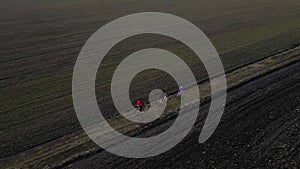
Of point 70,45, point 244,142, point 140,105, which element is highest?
point 140,105

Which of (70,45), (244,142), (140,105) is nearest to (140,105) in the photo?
(140,105)

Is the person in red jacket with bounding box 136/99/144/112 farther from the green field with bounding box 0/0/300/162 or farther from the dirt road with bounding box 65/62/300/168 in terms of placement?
the dirt road with bounding box 65/62/300/168

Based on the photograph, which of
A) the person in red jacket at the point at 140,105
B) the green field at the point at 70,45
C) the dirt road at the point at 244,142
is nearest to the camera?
the dirt road at the point at 244,142

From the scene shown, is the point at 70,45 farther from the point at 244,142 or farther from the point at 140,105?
the point at 244,142

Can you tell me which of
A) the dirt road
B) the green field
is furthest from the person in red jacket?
the dirt road

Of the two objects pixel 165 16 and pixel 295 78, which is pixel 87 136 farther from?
pixel 165 16

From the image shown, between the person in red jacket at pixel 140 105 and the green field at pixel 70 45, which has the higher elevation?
the person in red jacket at pixel 140 105

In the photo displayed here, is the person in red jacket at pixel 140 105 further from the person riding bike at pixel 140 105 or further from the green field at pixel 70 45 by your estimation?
the green field at pixel 70 45

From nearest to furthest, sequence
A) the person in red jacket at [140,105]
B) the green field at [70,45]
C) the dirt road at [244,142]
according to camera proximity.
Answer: the dirt road at [244,142] < the green field at [70,45] < the person in red jacket at [140,105]

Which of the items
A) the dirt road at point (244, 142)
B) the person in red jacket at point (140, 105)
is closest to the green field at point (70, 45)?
the person in red jacket at point (140, 105)
